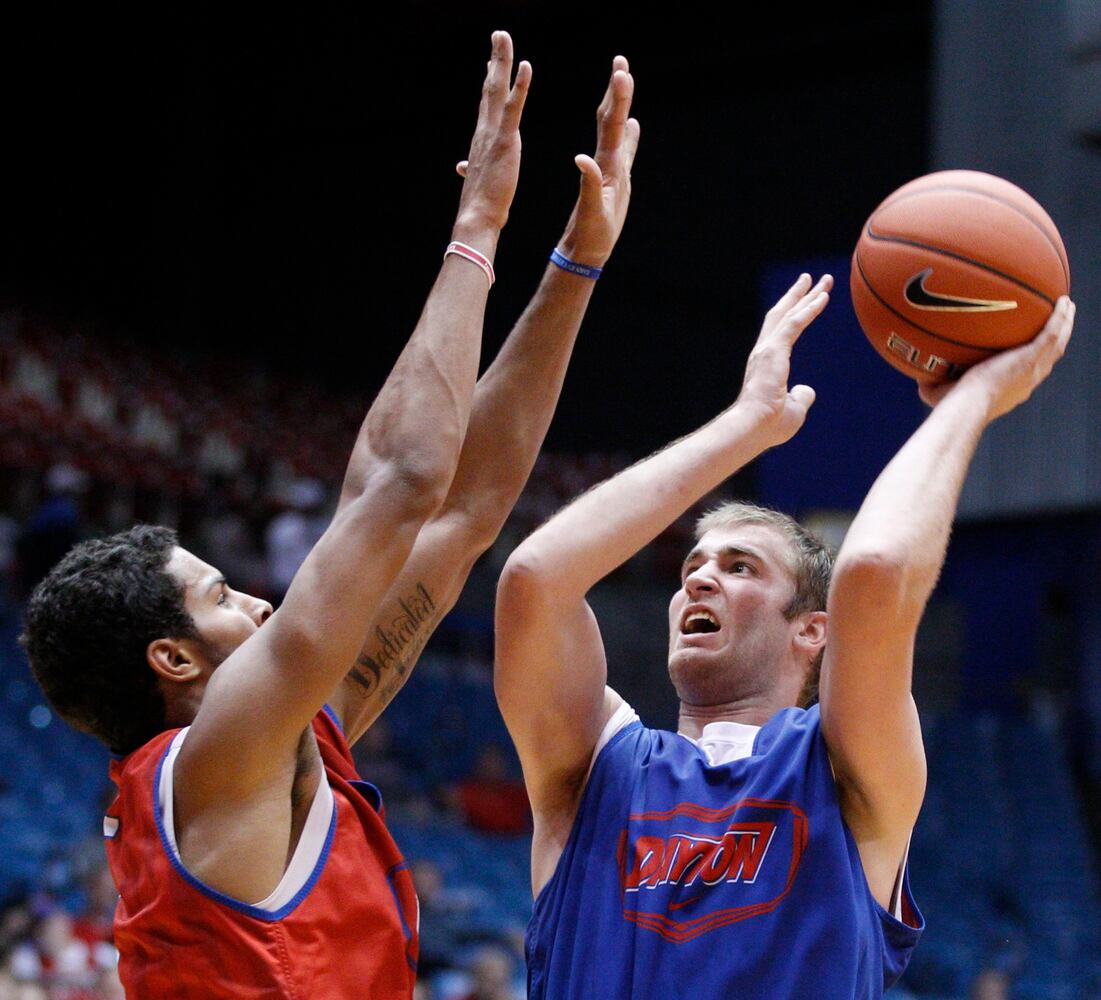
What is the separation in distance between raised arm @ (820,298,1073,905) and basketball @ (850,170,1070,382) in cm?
10

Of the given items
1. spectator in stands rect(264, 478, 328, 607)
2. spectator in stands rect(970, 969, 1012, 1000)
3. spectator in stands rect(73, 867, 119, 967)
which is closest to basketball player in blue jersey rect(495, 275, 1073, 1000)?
spectator in stands rect(73, 867, 119, 967)

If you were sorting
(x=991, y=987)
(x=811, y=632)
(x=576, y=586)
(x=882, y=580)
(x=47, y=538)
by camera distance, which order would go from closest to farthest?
(x=882, y=580), (x=576, y=586), (x=811, y=632), (x=991, y=987), (x=47, y=538)

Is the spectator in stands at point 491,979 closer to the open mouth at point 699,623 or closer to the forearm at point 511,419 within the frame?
the forearm at point 511,419

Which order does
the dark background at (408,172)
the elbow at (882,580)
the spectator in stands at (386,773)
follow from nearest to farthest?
the elbow at (882,580)
the spectator in stands at (386,773)
the dark background at (408,172)

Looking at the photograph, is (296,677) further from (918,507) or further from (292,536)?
(292,536)

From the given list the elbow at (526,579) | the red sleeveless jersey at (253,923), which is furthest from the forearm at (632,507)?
the red sleeveless jersey at (253,923)

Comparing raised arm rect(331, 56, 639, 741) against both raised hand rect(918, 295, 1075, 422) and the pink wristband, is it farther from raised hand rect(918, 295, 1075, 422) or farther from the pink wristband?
raised hand rect(918, 295, 1075, 422)

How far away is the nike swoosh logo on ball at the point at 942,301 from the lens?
7.10 ft

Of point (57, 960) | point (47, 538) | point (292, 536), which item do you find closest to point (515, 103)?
point (57, 960)

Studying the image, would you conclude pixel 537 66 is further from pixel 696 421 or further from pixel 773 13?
pixel 696 421

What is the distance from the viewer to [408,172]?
64.4 ft

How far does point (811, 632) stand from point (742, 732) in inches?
8.3

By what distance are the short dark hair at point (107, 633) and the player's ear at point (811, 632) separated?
94 cm

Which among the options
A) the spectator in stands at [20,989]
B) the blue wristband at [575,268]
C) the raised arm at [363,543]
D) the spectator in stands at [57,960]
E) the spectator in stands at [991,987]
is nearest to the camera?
the raised arm at [363,543]
